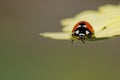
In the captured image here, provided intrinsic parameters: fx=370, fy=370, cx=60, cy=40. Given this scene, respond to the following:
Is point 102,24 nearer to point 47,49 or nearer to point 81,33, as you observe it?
point 81,33

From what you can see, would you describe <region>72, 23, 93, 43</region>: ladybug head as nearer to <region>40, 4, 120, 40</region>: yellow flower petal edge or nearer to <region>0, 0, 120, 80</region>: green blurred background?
<region>40, 4, 120, 40</region>: yellow flower petal edge

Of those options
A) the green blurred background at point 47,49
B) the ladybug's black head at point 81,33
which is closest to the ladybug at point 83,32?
the ladybug's black head at point 81,33

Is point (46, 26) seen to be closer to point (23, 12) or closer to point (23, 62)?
point (23, 12)

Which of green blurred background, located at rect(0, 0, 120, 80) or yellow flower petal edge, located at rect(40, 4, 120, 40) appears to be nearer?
yellow flower petal edge, located at rect(40, 4, 120, 40)

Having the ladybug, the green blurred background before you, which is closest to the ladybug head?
the ladybug

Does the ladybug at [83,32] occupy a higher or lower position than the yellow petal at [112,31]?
higher

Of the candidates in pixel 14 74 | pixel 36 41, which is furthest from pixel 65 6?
pixel 14 74

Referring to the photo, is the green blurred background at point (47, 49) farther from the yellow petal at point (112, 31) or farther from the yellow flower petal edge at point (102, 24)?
the yellow petal at point (112, 31)

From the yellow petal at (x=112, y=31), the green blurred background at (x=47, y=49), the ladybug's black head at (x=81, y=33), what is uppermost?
the green blurred background at (x=47, y=49)

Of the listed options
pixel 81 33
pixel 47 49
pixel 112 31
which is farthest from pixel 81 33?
pixel 47 49
